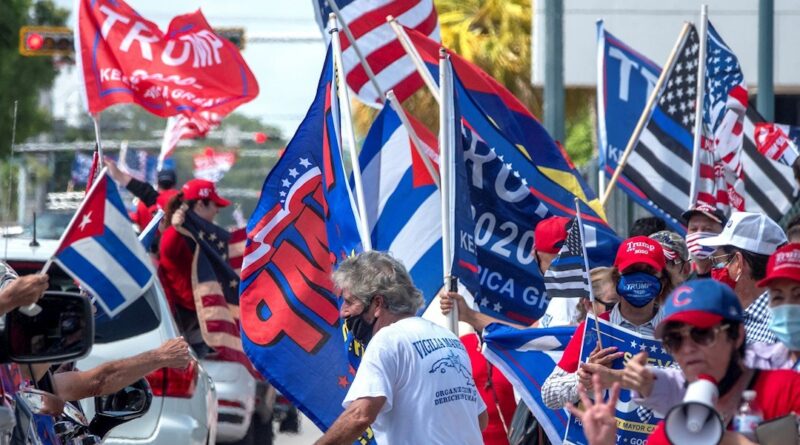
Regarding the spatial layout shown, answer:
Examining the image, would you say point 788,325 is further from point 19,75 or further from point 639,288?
point 19,75

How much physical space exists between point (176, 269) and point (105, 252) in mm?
5470

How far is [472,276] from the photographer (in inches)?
283

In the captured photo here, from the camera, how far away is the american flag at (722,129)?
32.9ft

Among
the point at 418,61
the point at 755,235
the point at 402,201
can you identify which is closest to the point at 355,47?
the point at 418,61

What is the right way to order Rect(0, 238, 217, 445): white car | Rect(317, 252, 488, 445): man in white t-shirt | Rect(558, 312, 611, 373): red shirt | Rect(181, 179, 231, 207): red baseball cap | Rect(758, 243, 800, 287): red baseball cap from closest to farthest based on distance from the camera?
Rect(758, 243, 800, 287): red baseball cap
Rect(317, 252, 488, 445): man in white t-shirt
Rect(558, 312, 611, 373): red shirt
Rect(0, 238, 217, 445): white car
Rect(181, 179, 231, 207): red baseball cap

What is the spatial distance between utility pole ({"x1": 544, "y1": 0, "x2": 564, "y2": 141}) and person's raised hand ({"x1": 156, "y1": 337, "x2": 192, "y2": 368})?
785 cm

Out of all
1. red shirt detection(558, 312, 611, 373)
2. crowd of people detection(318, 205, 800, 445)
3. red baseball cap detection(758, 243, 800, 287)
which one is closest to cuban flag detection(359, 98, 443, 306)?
crowd of people detection(318, 205, 800, 445)

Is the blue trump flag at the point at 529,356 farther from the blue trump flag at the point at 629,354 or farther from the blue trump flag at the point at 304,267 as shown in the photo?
the blue trump flag at the point at 304,267

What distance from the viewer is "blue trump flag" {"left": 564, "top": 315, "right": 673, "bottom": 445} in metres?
5.97

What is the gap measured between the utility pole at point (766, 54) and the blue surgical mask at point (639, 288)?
7.75 meters

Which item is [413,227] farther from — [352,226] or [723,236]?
[723,236]

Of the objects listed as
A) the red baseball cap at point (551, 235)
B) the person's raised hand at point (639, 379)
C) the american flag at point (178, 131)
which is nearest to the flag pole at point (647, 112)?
the red baseball cap at point (551, 235)

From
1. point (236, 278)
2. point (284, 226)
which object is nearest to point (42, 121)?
point (236, 278)

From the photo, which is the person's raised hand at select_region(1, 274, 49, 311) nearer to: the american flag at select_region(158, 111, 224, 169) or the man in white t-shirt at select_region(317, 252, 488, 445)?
the man in white t-shirt at select_region(317, 252, 488, 445)
